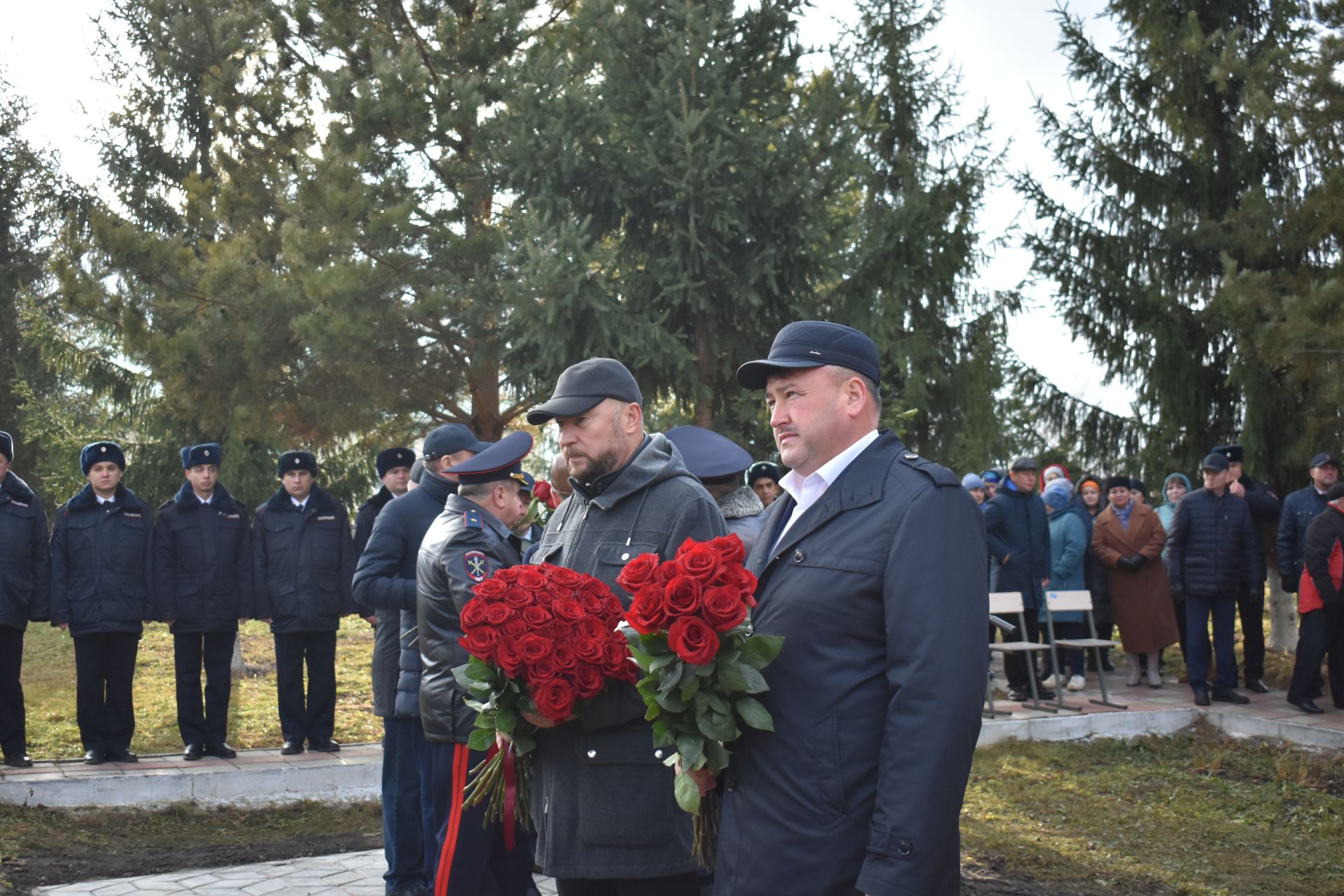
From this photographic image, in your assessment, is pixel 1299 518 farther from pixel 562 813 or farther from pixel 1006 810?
pixel 562 813

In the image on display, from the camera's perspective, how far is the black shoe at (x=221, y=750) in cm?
919

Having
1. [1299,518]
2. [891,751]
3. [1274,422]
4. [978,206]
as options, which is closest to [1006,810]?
[1299,518]

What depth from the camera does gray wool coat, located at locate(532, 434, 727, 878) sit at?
3.38 metres

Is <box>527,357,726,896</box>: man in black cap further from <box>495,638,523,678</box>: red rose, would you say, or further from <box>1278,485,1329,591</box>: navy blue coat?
<box>1278,485,1329,591</box>: navy blue coat

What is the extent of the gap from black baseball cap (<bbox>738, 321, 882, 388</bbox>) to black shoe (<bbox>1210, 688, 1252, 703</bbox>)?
965 cm

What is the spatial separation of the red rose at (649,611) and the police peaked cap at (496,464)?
7.19 ft

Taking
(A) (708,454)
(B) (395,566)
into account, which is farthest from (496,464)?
(B) (395,566)

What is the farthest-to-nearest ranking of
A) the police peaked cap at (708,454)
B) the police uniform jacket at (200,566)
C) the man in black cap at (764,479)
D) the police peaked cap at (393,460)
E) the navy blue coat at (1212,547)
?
Answer: the navy blue coat at (1212,547) < the police peaked cap at (393,460) < the police uniform jacket at (200,566) < the man in black cap at (764,479) < the police peaked cap at (708,454)

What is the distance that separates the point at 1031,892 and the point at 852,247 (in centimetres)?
857

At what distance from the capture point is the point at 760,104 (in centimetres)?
1351

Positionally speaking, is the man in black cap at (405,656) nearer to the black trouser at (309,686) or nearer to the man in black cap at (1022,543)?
the black trouser at (309,686)

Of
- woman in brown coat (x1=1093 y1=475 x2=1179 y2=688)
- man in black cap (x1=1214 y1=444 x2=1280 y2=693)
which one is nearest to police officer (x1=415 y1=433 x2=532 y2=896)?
man in black cap (x1=1214 y1=444 x2=1280 y2=693)

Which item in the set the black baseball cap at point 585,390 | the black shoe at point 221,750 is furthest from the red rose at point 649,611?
the black shoe at point 221,750

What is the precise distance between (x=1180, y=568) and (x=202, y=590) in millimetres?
8347
